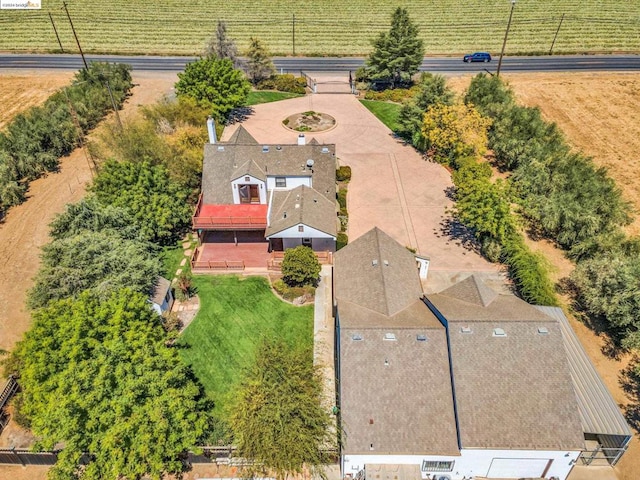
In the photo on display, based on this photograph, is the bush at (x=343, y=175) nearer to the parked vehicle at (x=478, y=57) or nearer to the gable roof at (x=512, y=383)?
the gable roof at (x=512, y=383)

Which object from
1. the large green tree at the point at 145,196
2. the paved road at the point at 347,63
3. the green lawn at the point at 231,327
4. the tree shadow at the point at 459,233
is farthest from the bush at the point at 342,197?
the paved road at the point at 347,63

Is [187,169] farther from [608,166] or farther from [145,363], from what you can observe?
[608,166]

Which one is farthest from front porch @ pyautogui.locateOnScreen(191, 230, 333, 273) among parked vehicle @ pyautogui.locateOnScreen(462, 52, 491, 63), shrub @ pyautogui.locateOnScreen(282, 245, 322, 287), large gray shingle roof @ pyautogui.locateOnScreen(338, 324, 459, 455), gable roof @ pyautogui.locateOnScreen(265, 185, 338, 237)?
parked vehicle @ pyautogui.locateOnScreen(462, 52, 491, 63)

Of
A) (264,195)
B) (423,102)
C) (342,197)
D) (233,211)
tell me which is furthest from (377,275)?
(423,102)

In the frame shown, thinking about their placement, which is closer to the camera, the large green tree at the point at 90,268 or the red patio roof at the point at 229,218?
the large green tree at the point at 90,268

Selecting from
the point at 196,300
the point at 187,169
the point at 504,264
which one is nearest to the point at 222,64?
the point at 187,169

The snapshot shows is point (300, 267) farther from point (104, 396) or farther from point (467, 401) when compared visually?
point (104, 396)

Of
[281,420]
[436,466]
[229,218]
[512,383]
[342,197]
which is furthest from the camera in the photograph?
[342,197]
